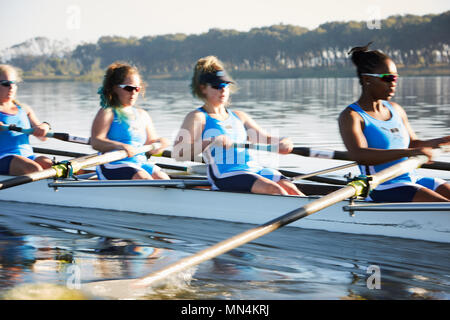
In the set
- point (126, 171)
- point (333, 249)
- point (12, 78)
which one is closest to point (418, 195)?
point (333, 249)

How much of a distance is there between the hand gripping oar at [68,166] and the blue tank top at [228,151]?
1290 mm

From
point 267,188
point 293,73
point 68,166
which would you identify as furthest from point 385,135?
point 293,73

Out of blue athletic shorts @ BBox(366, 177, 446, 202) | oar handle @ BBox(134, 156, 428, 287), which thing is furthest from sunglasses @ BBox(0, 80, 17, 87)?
blue athletic shorts @ BBox(366, 177, 446, 202)

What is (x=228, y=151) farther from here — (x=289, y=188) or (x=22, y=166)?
(x=22, y=166)

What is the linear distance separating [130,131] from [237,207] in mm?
1805

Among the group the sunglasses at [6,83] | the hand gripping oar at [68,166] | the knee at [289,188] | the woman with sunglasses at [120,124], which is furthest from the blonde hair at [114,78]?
the knee at [289,188]

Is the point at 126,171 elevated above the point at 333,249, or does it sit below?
above

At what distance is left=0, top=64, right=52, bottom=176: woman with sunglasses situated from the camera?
29.1 ft

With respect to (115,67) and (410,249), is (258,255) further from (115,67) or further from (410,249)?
(115,67)

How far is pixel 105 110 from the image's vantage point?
26.7 feet

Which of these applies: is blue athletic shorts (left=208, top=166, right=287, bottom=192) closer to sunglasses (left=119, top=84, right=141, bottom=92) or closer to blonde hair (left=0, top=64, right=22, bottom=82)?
sunglasses (left=119, top=84, right=141, bottom=92)

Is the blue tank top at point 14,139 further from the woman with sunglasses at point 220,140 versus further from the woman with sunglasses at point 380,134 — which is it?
the woman with sunglasses at point 380,134

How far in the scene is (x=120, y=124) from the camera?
8.18 meters

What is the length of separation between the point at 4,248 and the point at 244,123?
298 cm
